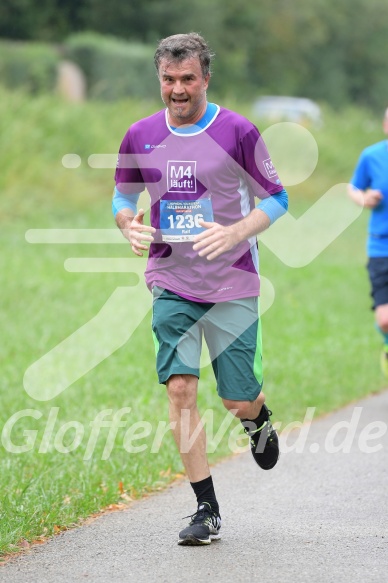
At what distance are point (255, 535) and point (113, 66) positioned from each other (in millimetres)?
33968

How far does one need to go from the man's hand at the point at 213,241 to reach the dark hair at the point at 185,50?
78 cm

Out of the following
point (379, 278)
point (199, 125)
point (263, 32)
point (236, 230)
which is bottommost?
point (379, 278)

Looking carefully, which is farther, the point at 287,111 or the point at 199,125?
the point at 287,111

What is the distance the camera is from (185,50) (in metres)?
5.52

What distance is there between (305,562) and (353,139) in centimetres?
3371

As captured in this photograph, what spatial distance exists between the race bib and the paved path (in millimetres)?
1408

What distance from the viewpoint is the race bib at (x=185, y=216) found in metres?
5.56

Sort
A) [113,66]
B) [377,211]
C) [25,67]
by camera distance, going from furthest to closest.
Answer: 1. [113,66]
2. [25,67]
3. [377,211]

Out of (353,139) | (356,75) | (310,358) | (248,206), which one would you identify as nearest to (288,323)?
(310,358)

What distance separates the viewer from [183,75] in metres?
5.50

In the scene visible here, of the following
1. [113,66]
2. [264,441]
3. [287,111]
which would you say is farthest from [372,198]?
[287,111]

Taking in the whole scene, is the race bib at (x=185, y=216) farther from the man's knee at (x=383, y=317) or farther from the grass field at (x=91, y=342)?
the man's knee at (x=383, y=317)

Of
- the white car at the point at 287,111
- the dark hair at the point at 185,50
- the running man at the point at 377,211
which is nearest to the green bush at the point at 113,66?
the white car at the point at 287,111

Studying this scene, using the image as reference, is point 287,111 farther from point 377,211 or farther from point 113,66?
point 377,211
